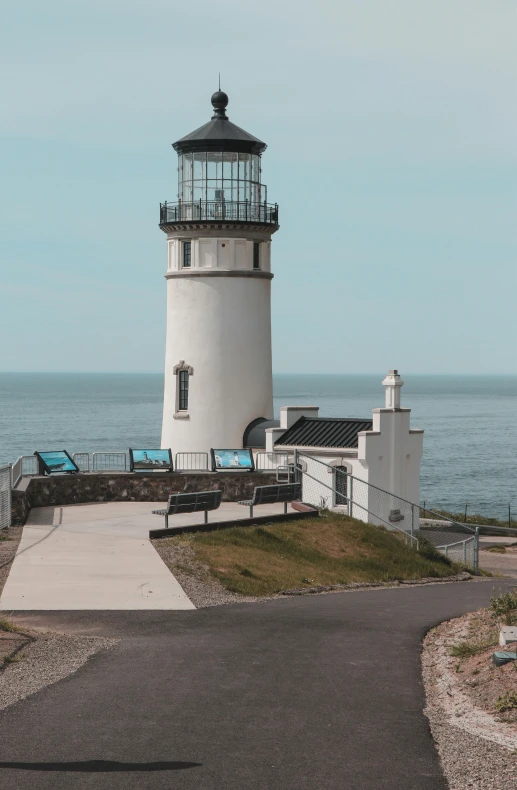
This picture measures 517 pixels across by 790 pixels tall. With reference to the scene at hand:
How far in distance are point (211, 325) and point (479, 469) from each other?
61403 mm

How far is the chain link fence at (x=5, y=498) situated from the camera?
2431 centimetres

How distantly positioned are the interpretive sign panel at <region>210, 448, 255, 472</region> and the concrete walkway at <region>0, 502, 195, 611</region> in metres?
4.33

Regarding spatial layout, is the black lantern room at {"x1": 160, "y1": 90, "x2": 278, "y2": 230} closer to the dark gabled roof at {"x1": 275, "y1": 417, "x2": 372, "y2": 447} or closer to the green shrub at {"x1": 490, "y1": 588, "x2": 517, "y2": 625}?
the dark gabled roof at {"x1": 275, "y1": 417, "x2": 372, "y2": 447}

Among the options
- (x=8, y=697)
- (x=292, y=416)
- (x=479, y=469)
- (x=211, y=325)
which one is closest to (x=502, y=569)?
(x=292, y=416)

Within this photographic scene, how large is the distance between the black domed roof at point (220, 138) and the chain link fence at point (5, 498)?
48.9 feet

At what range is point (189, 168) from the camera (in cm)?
3619

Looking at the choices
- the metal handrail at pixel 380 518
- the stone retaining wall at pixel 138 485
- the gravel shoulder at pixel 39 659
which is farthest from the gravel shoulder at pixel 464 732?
the stone retaining wall at pixel 138 485

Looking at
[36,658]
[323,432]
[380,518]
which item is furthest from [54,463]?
[36,658]

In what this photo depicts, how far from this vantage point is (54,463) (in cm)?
2959

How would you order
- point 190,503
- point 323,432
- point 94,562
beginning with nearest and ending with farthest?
point 94,562
point 190,503
point 323,432

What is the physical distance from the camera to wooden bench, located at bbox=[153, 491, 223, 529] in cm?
2348

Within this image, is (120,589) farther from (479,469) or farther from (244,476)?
(479,469)

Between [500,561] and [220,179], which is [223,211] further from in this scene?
[500,561]

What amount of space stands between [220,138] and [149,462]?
11.0 metres
